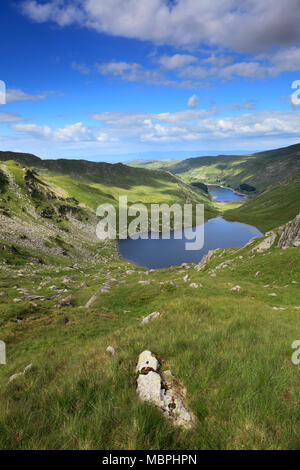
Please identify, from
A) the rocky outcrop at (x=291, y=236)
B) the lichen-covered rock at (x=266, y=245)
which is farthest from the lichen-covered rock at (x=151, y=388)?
the lichen-covered rock at (x=266, y=245)

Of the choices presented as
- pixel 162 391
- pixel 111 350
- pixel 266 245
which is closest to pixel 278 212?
pixel 266 245

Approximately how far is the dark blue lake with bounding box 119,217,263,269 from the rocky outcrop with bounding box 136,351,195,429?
3969 inches

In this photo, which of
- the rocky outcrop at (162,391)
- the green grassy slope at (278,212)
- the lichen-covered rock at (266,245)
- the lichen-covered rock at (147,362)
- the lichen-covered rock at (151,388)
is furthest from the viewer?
the green grassy slope at (278,212)

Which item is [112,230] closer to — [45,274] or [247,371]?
[45,274]

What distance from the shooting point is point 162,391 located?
436 centimetres

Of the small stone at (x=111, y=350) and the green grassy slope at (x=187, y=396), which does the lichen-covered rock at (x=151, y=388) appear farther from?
the small stone at (x=111, y=350)

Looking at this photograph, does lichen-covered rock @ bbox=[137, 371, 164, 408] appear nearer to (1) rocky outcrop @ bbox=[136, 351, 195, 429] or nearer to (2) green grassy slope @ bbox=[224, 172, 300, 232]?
(1) rocky outcrop @ bbox=[136, 351, 195, 429]

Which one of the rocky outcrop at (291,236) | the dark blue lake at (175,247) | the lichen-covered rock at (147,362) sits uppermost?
the lichen-covered rock at (147,362)

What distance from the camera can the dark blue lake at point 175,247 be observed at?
4497 inches

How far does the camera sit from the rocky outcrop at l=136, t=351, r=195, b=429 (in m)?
3.80

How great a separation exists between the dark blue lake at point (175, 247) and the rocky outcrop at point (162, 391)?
101 m

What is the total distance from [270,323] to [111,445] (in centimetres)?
883

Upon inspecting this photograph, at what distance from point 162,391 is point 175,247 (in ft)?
441

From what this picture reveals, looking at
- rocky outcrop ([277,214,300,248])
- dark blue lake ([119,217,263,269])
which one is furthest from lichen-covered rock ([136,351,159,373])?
dark blue lake ([119,217,263,269])
